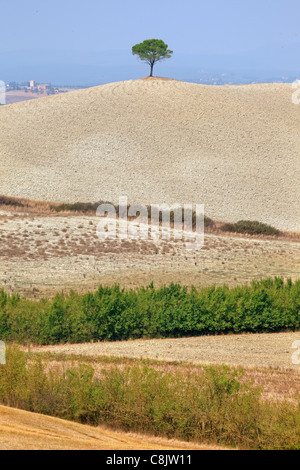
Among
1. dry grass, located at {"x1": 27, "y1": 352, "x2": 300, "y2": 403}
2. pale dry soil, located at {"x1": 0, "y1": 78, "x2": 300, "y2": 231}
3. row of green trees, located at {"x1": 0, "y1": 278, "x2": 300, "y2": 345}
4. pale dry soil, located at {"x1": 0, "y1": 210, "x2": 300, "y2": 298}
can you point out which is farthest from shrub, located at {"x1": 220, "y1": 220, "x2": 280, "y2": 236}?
dry grass, located at {"x1": 27, "y1": 352, "x2": 300, "y2": 403}

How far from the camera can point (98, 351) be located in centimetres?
1955

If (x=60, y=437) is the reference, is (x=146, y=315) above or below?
below

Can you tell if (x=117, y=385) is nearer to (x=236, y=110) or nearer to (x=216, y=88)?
(x=236, y=110)

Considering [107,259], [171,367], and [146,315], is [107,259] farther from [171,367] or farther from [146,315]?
[171,367]

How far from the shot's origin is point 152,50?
122 m

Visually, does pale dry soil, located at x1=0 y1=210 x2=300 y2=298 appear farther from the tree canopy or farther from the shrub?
the tree canopy

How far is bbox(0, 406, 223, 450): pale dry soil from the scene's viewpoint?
34.2 feet

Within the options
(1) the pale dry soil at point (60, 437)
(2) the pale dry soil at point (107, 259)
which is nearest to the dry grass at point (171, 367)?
(1) the pale dry soil at point (60, 437)

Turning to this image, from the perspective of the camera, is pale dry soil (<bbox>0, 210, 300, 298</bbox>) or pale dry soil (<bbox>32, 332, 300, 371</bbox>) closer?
pale dry soil (<bbox>32, 332, 300, 371</bbox>)

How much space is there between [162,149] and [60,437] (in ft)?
211

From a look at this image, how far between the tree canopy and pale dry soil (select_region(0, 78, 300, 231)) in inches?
1005

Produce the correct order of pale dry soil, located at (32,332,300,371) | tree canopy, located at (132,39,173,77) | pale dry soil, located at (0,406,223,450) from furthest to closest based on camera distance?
1. tree canopy, located at (132,39,173,77)
2. pale dry soil, located at (32,332,300,371)
3. pale dry soil, located at (0,406,223,450)

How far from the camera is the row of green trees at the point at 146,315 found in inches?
850

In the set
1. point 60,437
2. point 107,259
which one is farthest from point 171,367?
point 107,259
